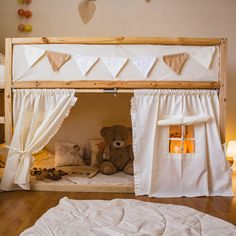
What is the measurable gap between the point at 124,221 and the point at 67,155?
76.1 inches

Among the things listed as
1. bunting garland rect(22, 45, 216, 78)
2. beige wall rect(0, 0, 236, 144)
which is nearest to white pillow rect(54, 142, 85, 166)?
bunting garland rect(22, 45, 216, 78)

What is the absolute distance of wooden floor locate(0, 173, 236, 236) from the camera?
6.97 feet

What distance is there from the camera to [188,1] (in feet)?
12.9

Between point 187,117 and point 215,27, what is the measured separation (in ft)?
6.11

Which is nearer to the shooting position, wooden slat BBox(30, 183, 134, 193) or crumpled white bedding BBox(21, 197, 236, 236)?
crumpled white bedding BBox(21, 197, 236, 236)

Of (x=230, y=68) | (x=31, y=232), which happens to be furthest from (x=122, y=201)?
(x=230, y=68)

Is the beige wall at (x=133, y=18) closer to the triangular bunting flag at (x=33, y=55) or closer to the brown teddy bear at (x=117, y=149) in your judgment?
the triangular bunting flag at (x=33, y=55)

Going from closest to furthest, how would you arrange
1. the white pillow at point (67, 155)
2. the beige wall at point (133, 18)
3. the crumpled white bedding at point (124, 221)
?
the crumpled white bedding at point (124, 221) < the white pillow at point (67, 155) < the beige wall at point (133, 18)

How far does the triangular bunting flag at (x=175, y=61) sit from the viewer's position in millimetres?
2830

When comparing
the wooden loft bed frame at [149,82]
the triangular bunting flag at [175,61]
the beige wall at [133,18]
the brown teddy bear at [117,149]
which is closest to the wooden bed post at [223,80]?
the wooden loft bed frame at [149,82]

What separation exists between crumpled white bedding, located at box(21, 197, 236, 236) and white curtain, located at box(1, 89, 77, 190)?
80 centimetres

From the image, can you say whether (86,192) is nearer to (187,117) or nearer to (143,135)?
(143,135)

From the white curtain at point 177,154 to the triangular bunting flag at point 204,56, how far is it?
0.30 m

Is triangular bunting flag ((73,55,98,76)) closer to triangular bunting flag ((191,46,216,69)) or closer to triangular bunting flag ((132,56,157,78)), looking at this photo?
triangular bunting flag ((132,56,157,78))
